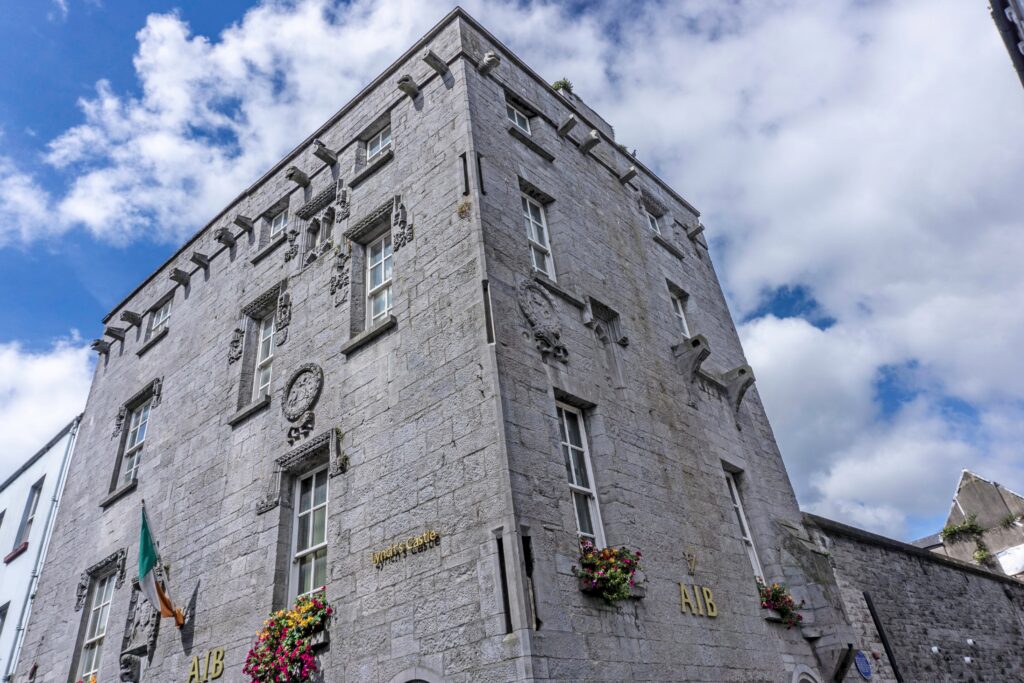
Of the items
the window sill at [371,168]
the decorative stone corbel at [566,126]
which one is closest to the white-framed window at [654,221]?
the decorative stone corbel at [566,126]

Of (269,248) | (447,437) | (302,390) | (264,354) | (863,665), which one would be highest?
(269,248)

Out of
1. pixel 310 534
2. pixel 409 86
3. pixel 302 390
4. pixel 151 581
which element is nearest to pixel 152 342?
pixel 151 581

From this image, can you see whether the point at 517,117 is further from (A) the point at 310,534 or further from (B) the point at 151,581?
(B) the point at 151,581

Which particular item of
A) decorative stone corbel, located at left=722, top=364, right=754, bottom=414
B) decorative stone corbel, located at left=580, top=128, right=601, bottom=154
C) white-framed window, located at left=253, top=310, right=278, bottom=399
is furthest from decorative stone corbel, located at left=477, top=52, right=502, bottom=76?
decorative stone corbel, located at left=722, top=364, right=754, bottom=414

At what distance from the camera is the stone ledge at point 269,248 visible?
12.0 metres

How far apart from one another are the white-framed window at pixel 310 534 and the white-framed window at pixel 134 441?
5487 millimetres

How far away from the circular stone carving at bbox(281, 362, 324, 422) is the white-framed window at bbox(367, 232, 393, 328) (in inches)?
40.9

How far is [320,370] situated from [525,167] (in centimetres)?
435

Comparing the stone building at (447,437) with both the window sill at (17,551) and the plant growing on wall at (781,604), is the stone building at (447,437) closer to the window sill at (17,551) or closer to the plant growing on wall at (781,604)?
the plant growing on wall at (781,604)

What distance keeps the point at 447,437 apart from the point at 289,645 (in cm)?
298

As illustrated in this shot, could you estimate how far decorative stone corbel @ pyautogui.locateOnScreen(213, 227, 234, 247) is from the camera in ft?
44.1

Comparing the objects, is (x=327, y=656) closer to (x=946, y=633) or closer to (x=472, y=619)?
(x=472, y=619)

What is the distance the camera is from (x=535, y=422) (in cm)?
716

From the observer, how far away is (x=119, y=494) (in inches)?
482
